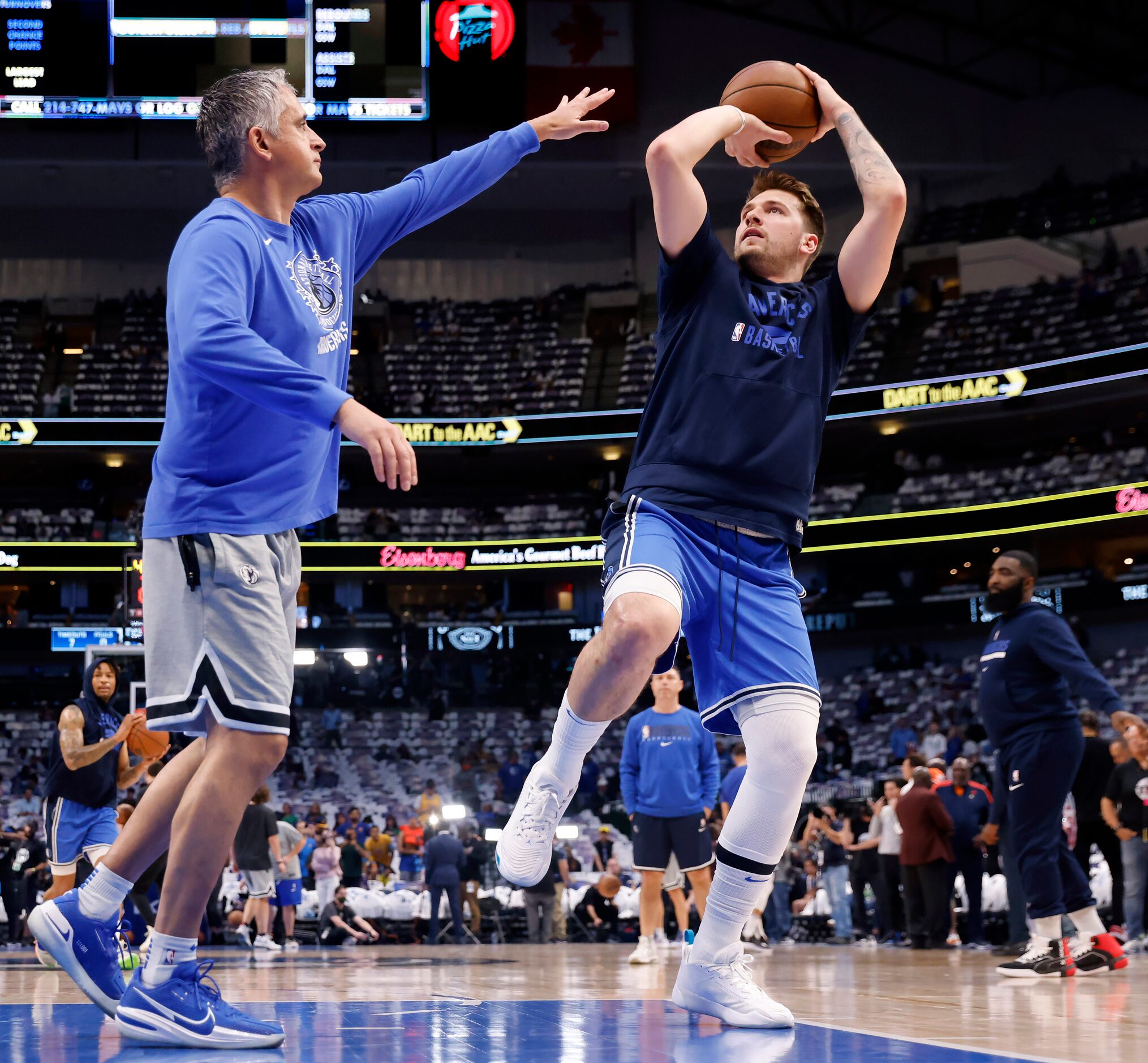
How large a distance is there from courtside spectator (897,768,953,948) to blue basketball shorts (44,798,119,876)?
7.12 metres

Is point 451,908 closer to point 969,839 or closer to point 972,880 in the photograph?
point 972,880

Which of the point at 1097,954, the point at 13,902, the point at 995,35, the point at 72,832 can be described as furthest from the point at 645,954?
the point at 995,35

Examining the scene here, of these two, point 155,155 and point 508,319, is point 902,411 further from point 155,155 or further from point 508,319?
point 155,155

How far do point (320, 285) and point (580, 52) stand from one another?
34.7 meters

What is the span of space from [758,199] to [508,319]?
113 ft

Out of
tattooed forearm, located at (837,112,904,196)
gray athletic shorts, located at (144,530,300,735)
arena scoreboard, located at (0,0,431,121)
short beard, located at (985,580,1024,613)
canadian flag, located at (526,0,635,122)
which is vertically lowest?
gray athletic shorts, located at (144,530,300,735)

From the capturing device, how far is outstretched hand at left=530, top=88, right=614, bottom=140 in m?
4.44

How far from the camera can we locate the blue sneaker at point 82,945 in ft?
11.7

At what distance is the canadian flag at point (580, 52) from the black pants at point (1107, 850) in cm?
2821

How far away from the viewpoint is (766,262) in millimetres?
4199

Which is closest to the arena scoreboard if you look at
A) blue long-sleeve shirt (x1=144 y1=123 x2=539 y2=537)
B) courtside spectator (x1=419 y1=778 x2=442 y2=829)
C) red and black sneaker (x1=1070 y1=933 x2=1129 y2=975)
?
courtside spectator (x1=419 y1=778 x2=442 y2=829)

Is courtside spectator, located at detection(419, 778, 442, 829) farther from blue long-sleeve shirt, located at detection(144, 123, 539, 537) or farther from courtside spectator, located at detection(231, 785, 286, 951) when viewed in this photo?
blue long-sleeve shirt, located at detection(144, 123, 539, 537)

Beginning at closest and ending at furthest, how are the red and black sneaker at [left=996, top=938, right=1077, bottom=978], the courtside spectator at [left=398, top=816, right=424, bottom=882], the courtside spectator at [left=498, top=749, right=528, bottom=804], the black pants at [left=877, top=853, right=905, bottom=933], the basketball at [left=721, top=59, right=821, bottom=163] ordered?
the basketball at [left=721, top=59, right=821, bottom=163] → the red and black sneaker at [left=996, top=938, right=1077, bottom=978] → the black pants at [left=877, top=853, right=905, bottom=933] → the courtside spectator at [left=398, top=816, right=424, bottom=882] → the courtside spectator at [left=498, top=749, right=528, bottom=804]

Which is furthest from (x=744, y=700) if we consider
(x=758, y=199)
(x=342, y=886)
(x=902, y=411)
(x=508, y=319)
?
(x=508, y=319)
